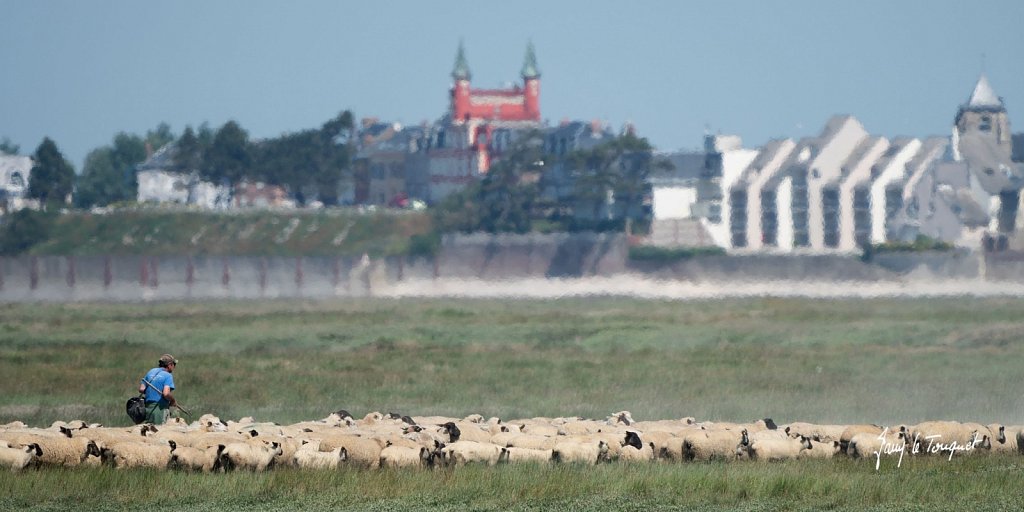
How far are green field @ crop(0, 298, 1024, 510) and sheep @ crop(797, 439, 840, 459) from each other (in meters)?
1.05

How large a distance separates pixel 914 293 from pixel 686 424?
71816 mm

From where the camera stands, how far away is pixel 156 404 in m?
33.0

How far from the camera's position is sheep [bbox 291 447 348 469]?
95.5ft

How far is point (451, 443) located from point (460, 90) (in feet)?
517

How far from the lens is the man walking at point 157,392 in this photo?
108 feet

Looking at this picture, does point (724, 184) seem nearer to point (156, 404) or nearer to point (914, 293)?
point (914, 293)

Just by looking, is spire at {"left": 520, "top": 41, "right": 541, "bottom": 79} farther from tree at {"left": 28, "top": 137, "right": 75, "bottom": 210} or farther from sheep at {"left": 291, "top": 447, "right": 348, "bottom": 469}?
sheep at {"left": 291, "top": 447, "right": 348, "bottom": 469}

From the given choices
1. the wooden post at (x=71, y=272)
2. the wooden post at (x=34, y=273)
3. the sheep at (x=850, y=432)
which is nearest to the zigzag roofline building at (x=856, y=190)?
the wooden post at (x=71, y=272)

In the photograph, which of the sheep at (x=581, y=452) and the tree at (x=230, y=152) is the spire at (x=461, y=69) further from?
the sheep at (x=581, y=452)

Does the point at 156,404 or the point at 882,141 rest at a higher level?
the point at 882,141

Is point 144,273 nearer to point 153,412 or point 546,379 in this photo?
point 546,379

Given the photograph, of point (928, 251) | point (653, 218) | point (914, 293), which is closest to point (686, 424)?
point (914, 293)

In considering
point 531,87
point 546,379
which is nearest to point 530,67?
point 531,87

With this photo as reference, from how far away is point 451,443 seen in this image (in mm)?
30562
